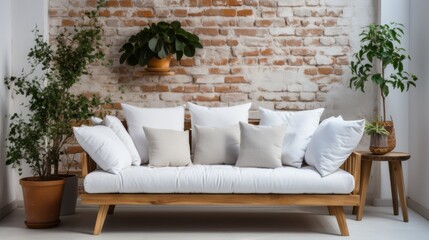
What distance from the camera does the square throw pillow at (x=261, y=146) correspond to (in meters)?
5.04

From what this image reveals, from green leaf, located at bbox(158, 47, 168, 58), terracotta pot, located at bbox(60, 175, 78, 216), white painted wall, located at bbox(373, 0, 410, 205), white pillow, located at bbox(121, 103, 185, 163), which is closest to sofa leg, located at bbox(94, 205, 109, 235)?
white pillow, located at bbox(121, 103, 185, 163)

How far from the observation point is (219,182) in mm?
4656

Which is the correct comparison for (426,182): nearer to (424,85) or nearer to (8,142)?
(424,85)

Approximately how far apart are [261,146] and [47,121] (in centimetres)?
193

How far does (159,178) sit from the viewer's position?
4.67 metres

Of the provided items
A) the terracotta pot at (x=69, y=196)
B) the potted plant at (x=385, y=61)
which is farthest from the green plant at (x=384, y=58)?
the terracotta pot at (x=69, y=196)

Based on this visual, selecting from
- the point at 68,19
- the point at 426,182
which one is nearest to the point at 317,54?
the point at 426,182

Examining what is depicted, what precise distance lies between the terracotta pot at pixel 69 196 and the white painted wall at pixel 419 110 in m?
3.26

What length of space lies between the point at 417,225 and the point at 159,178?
2249 millimetres

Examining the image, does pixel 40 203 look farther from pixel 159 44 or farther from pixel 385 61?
pixel 385 61

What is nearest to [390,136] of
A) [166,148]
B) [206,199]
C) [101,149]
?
[206,199]

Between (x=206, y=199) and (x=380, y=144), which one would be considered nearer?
(x=206, y=199)

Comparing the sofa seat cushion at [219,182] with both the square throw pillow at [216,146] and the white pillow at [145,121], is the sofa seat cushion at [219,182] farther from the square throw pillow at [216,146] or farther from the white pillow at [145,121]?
the white pillow at [145,121]

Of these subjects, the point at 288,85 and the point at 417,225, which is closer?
the point at 417,225
